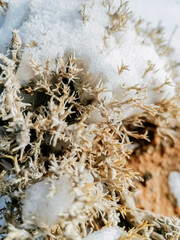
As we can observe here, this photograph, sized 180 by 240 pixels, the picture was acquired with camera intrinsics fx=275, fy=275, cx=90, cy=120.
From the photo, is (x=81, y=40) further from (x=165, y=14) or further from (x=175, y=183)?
(x=175, y=183)

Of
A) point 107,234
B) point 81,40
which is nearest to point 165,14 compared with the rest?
point 81,40

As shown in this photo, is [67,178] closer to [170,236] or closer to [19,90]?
[19,90]

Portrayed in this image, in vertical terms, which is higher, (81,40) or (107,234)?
(81,40)

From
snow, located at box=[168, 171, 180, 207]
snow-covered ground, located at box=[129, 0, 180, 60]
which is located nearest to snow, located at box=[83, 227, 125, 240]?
snow, located at box=[168, 171, 180, 207]

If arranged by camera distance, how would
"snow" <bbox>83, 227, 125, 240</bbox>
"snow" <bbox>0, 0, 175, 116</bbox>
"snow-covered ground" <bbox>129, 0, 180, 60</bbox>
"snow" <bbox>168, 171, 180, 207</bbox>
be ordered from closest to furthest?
"snow" <bbox>83, 227, 125, 240</bbox>
"snow" <bbox>0, 0, 175, 116</bbox>
"snow" <bbox>168, 171, 180, 207</bbox>
"snow-covered ground" <bbox>129, 0, 180, 60</bbox>

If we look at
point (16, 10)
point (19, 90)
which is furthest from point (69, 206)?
point (16, 10)

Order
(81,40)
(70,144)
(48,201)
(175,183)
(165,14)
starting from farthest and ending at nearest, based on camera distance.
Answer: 1. (165,14)
2. (175,183)
3. (81,40)
4. (70,144)
5. (48,201)

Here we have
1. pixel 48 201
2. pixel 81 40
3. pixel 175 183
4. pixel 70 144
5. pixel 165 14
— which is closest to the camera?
pixel 48 201

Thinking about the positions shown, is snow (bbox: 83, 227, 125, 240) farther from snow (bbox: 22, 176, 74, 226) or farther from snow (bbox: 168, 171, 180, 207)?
snow (bbox: 168, 171, 180, 207)
